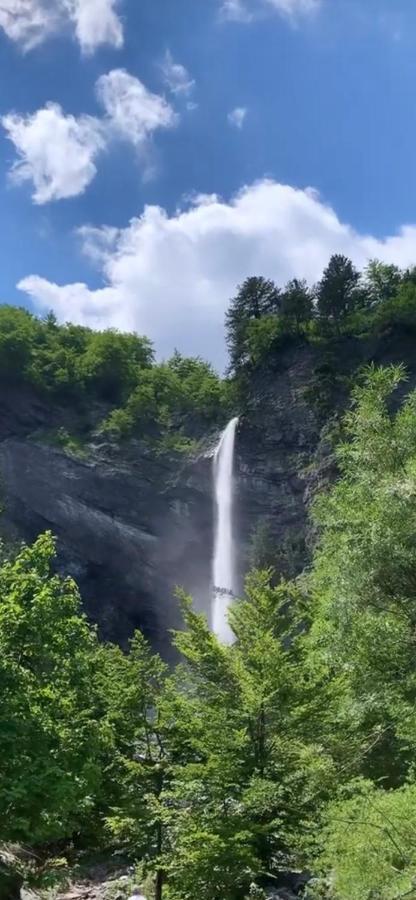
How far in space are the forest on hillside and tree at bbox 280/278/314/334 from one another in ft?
115

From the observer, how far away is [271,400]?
4909 cm

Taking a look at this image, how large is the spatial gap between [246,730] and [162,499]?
35473 mm

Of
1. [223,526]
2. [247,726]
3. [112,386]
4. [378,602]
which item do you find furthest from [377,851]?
[112,386]

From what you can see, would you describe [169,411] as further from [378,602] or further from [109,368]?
[378,602]

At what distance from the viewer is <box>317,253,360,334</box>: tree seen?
50.5 metres

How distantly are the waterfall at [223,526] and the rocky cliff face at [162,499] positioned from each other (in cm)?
59

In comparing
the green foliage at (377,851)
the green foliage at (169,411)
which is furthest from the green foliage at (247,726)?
the green foliage at (169,411)

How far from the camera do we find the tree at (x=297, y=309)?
50.1 metres

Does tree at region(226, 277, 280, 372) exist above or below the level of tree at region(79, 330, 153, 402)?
above

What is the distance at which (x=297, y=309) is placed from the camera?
50.2 metres

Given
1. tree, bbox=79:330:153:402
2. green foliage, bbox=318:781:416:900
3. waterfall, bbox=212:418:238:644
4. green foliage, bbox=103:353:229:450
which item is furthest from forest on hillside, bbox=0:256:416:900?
tree, bbox=79:330:153:402

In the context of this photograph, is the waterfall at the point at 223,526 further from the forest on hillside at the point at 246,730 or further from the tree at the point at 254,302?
the forest on hillside at the point at 246,730

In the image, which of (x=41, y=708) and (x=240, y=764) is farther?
(x=240, y=764)

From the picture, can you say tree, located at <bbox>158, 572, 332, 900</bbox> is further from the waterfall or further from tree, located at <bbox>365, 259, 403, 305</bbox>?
tree, located at <bbox>365, 259, 403, 305</bbox>
